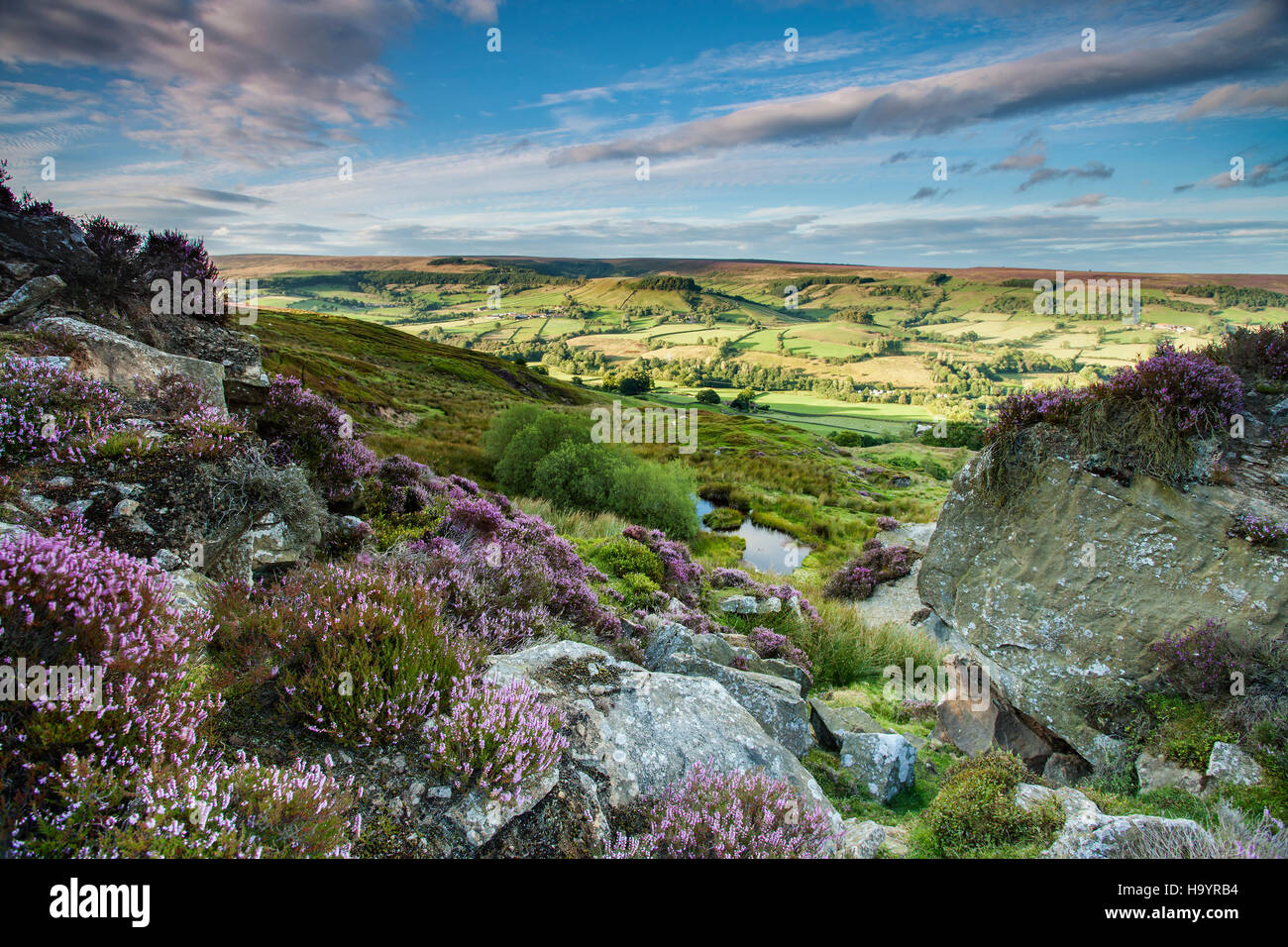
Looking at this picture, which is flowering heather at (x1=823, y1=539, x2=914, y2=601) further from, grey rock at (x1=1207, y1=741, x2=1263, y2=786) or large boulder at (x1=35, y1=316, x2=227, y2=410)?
large boulder at (x1=35, y1=316, x2=227, y2=410)

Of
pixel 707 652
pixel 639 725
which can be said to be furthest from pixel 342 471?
pixel 639 725

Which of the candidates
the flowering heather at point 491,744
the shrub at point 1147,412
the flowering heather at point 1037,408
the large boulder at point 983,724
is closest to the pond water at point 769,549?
the large boulder at point 983,724

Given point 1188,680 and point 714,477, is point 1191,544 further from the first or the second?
point 714,477

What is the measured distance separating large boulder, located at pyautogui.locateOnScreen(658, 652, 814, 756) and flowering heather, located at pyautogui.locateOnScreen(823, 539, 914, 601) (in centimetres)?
1404

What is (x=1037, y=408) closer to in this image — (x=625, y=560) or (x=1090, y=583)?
(x=1090, y=583)

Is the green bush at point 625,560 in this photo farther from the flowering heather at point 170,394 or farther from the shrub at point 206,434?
the flowering heather at point 170,394

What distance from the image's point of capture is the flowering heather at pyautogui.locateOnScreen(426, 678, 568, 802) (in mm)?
3920

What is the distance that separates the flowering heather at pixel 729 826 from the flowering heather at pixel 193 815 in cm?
184

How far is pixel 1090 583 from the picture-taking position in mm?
7652

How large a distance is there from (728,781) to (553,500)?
23164 millimetres

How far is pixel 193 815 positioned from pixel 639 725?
327 cm

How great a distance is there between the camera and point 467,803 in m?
3.83

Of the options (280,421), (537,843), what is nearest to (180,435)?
(280,421)

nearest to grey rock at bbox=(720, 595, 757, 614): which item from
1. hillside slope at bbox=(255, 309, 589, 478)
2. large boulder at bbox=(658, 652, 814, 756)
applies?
large boulder at bbox=(658, 652, 814, 756)
